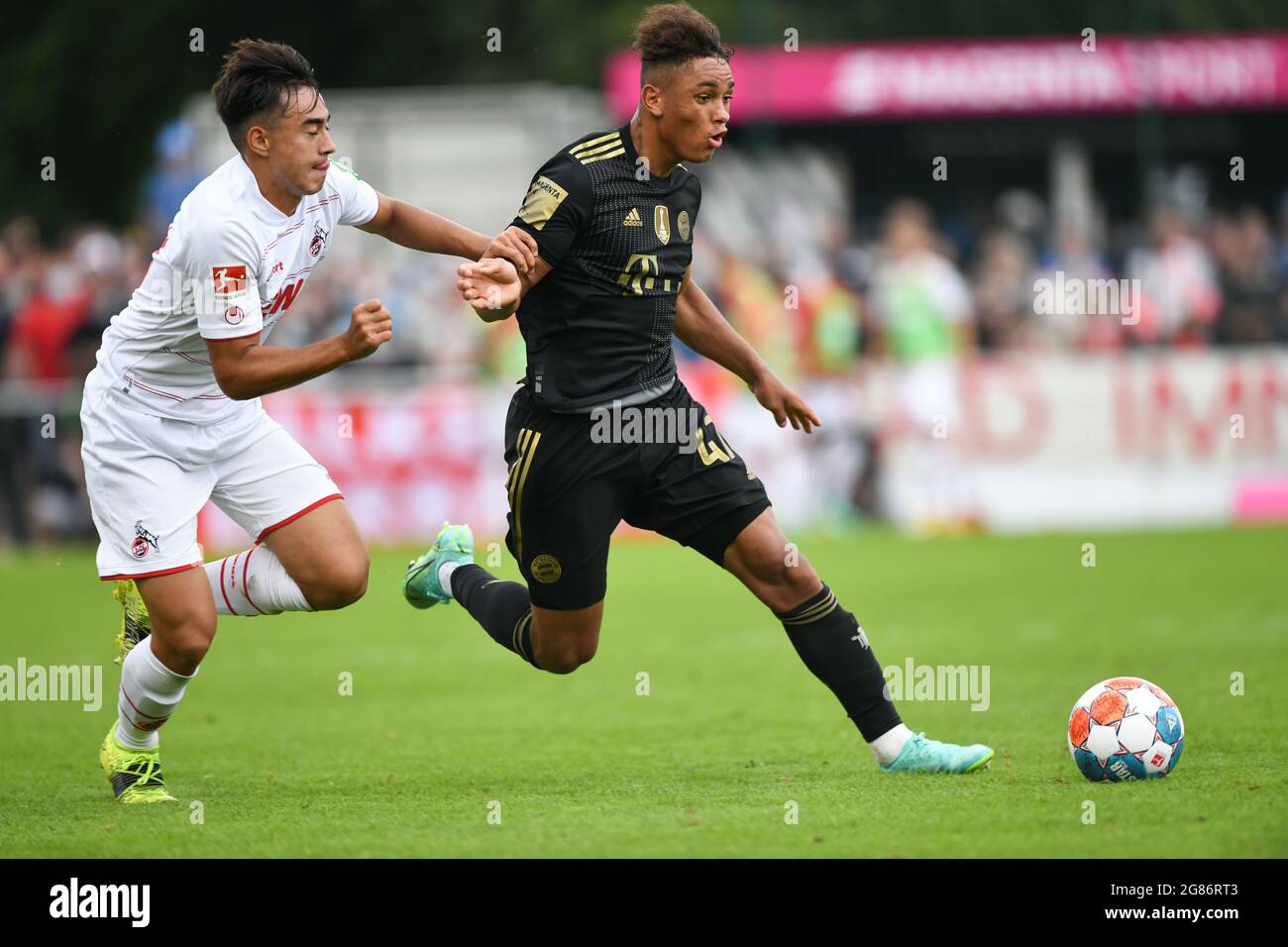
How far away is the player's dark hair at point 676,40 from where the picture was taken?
6.28m

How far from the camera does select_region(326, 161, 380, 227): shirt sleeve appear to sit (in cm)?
677

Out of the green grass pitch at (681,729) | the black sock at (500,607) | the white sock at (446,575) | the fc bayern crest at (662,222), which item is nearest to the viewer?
the green grass pitch at (681,729)

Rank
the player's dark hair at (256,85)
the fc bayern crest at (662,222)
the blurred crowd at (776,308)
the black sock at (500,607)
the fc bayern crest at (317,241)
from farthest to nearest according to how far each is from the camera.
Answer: the blurred crowd at (776,308) < the black sock at (500,607) < the fc bayern crest at (317,241) < the fc bayern crest at (662,222) < the player's dark hair at (256,85)

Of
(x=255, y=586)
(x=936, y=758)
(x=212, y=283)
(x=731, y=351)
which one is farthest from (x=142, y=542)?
(x=936, y=758)

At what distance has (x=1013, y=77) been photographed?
87.2 feet

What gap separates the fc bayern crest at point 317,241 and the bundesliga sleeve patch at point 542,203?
0.88 metres

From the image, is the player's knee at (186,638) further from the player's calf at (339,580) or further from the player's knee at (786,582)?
the player's knee at (786,582)

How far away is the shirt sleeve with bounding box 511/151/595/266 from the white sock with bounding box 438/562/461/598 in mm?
1803

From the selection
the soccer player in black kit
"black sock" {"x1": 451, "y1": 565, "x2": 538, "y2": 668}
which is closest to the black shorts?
the soccer player in black kit

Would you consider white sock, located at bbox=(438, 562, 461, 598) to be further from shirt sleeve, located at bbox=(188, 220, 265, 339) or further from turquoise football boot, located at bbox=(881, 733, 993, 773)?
turquoise football boot, located at bbox=(881, 733, 993, 773)

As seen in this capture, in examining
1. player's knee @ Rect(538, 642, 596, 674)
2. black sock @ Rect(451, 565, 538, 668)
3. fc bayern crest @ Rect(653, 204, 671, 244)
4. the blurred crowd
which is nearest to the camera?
fc bayern crest @ Rect(653, 204, 671, 244)

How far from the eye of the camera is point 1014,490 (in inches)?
666

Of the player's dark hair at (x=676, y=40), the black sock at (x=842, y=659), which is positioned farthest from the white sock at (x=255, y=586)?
the player's dark hair at (x=676, y=40)

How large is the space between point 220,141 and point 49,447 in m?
7.76
